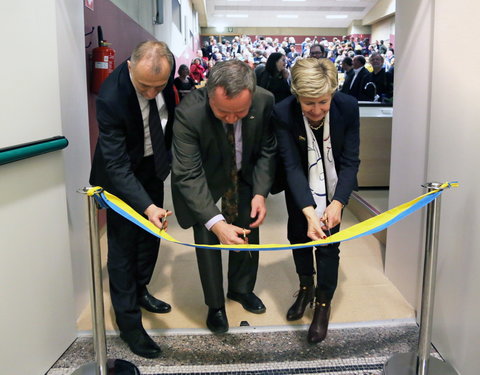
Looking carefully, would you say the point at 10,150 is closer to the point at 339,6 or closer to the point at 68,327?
the point at 68,327

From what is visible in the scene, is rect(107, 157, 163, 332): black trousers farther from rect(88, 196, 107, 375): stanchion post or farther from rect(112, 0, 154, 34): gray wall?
rect(112, 0, 154, 34): gray wall

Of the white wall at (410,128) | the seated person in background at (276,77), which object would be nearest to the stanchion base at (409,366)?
the white wall at (410,128)

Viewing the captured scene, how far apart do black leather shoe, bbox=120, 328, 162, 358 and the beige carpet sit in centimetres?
26

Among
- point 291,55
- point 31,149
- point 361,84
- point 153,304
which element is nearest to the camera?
point 31,149

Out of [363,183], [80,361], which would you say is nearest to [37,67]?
[80,361]

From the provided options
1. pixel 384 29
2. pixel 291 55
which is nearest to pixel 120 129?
pixel 291 55

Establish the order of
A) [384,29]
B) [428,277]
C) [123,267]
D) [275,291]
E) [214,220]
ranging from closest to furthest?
[428,277] → [214,220] → [123,267] → [275,291] → [384,29]

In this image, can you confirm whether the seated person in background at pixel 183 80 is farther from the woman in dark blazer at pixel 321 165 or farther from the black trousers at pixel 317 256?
the woman in dark blazer at pixel 321 165

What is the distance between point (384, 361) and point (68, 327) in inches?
58.7

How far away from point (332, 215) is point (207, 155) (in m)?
0.63

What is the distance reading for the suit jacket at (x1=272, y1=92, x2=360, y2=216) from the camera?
2139mm

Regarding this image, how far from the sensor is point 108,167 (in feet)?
6.79

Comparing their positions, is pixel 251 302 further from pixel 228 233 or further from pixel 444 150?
pixel 444 150

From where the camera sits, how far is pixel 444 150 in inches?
84.6
